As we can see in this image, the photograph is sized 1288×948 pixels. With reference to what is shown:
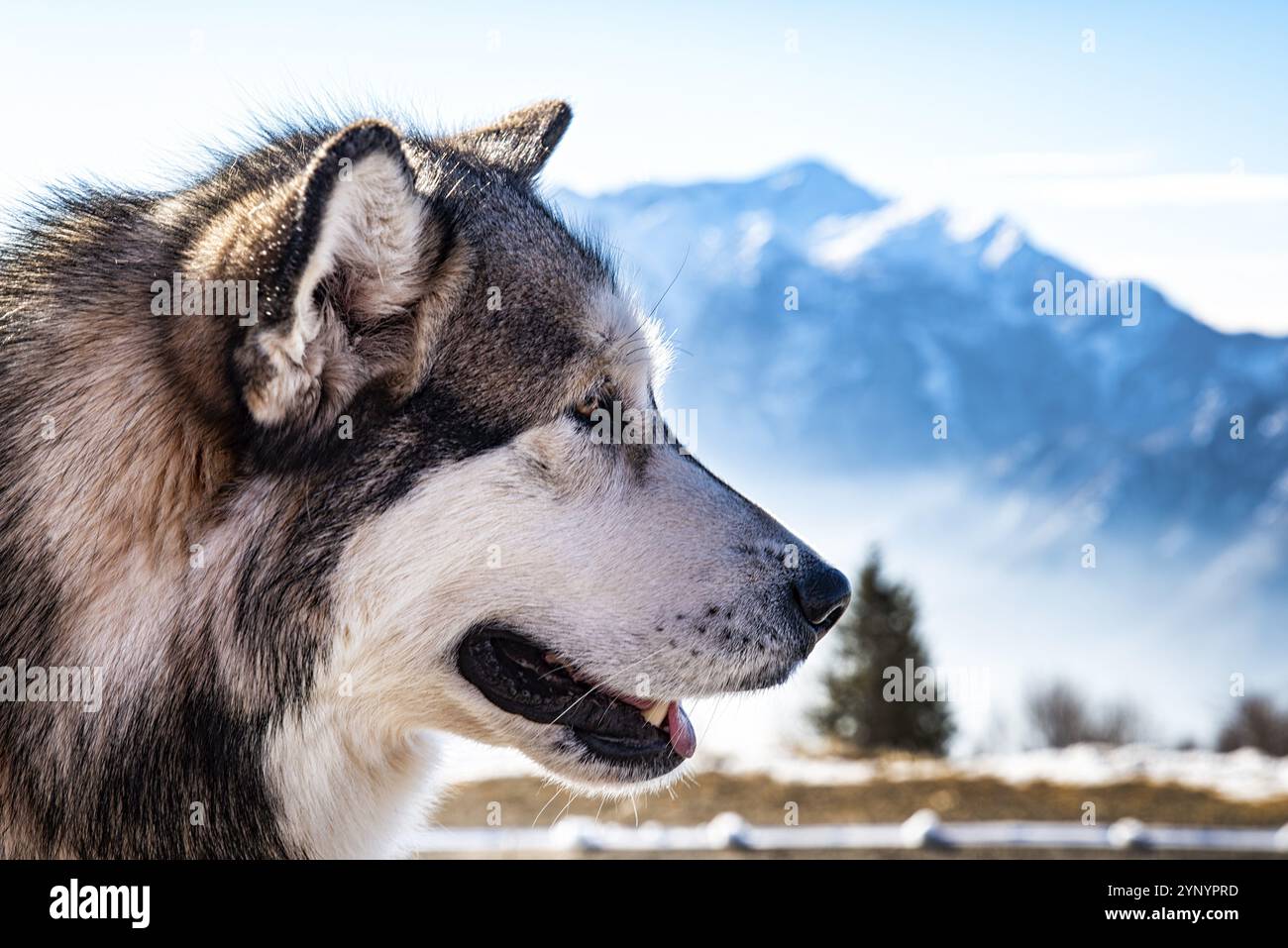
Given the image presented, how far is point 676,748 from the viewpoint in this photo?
3621 millimetres

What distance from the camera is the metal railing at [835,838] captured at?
28.9 feet

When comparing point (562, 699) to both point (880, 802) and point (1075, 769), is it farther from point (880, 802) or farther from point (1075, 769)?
point (1075, 769)

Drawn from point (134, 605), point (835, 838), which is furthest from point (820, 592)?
point (835, 838)

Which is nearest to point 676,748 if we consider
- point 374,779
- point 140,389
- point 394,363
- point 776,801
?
point 374,779

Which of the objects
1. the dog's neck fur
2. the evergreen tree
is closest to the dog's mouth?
the dog's neck fur

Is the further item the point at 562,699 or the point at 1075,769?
the point at 1075,769

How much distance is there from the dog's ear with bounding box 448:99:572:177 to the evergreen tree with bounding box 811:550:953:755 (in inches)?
603

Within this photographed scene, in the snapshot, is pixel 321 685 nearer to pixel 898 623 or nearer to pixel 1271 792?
pixel 1271 792

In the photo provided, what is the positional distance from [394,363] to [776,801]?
27.0ft

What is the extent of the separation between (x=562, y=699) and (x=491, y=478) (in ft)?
2.08

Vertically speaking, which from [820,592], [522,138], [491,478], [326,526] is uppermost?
[522,138]

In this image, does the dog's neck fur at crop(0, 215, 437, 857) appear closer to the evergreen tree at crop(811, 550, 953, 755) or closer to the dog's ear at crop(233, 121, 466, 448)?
the dog's ear at crop(233, 121, 466, 448)

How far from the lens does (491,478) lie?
3.19 metres

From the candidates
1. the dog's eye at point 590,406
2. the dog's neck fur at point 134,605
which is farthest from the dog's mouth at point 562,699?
the dog's eye at point 590,406
